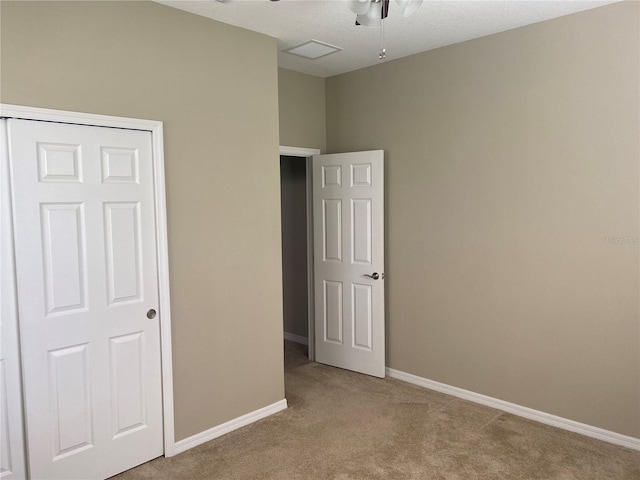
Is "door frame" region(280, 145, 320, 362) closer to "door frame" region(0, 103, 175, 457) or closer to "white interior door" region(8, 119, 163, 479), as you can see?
"door frame" region(0, 103, 175, 457)

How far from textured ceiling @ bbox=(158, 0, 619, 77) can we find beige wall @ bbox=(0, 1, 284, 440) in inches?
6.5

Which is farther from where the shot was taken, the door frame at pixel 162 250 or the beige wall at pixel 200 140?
the door frame at pixel 162 250

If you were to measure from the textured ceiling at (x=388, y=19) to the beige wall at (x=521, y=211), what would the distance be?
15 cm

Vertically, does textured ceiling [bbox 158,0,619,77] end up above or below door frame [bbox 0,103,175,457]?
above

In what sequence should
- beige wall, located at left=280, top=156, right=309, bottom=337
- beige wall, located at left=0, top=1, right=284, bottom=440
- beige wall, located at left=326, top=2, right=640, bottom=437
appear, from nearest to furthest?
1. beige wall, located at left=0, top=1, right=284, bottom=440
2. beige wall, located at left=326, top=2, right=640, bottom=437
3. beige wall, located at left=280, top=156, right=309, bottom=337

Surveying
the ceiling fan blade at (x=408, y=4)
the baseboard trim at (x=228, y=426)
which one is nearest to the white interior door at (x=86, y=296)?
the baseboard trim at (x=228, y=426)

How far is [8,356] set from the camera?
8.05 ft

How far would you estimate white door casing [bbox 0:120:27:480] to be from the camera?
94.3 inches

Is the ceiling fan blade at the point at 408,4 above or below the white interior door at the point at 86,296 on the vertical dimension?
above

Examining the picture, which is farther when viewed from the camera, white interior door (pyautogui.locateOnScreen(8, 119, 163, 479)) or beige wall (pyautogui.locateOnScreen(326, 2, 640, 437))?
beige wall (pyautogui.locateOnScreen(326, 2, 640, 437))

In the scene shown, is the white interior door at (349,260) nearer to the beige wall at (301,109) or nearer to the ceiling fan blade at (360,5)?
the beige wall at (301,109)

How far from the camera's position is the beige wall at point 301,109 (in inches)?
171

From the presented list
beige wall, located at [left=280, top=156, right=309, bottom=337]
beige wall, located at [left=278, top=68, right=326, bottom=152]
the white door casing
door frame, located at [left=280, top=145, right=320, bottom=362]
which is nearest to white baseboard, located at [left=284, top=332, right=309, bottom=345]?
beige wall, located at [left=280, top=156, right=309, bottom=337]

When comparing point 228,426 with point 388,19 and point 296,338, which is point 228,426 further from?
point 388,19
